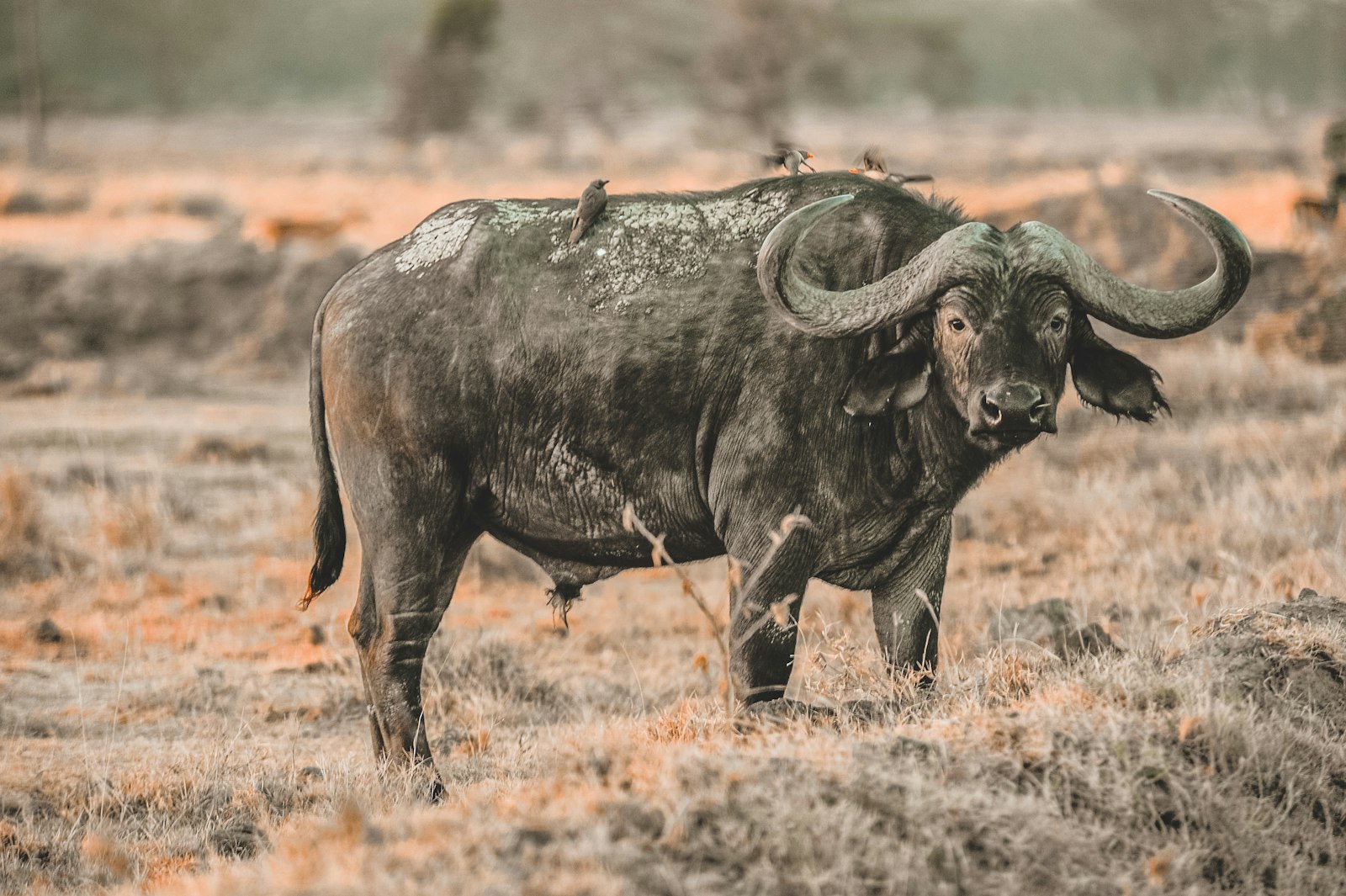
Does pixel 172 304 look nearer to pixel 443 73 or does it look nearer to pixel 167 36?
pixel 443 73

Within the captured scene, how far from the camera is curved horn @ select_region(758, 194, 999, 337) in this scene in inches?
196

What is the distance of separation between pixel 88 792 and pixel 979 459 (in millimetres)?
3688

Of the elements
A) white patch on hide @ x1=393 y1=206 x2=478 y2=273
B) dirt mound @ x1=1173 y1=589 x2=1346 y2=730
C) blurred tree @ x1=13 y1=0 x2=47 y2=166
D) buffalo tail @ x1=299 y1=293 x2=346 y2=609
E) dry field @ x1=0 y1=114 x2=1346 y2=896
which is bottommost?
dry field @ x1=0 y1=114 x2=1346 y2=896

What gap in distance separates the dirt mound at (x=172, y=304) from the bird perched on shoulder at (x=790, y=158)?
1261 cm

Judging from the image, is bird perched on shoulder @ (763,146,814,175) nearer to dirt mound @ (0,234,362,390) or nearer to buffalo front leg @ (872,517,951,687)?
buffalo front leg @ (872,517,951,687)

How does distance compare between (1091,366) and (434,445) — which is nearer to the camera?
(1091,366)

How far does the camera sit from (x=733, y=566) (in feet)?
17.1

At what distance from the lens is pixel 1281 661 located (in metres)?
5.30

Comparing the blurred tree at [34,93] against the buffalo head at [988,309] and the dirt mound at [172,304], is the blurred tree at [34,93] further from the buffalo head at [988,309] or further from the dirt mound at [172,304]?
the buffalo head at [988,309]

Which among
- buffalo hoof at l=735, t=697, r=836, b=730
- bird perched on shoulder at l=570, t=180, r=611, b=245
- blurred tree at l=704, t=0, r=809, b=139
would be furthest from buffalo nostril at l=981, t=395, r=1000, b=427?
blurred tree at l=704, t=0, r=809, b=139

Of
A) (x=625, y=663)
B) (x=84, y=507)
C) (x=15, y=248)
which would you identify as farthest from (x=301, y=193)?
(x=625, y=663)

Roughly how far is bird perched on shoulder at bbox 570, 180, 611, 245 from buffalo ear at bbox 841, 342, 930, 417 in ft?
4.12

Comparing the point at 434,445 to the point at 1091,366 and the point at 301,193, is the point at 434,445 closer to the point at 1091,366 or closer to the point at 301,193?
the point at 1091,366

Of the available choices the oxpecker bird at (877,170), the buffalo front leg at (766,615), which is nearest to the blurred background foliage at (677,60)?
the oxpecker bird at (877,170)
